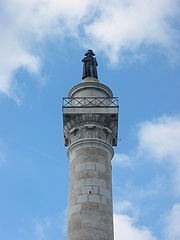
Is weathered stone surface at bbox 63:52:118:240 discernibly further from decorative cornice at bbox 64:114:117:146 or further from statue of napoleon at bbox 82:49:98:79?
statue of napoleon at bbox 82:49:98:79

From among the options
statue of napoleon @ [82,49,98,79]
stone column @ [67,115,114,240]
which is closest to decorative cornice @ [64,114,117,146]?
stone column @ [67,115,114,240]

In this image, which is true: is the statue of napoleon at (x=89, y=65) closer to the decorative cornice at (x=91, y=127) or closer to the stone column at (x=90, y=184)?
the decorative cornice at (x=91, y=127)

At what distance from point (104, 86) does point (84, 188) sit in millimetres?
7561

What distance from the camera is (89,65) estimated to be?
101 ft

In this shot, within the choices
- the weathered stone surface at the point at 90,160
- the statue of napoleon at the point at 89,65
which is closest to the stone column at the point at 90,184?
the weathered stone surface at the point at 90,160

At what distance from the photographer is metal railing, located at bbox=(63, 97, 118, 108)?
2728 centimetres

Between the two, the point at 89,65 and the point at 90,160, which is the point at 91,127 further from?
the point at 89,65

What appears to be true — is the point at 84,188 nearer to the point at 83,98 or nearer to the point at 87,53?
the point at 83,98

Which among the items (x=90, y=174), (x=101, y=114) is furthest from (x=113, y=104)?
(x=90, y=174)

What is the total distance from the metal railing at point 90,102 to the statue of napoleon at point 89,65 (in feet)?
9.38

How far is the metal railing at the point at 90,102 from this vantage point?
27.3m

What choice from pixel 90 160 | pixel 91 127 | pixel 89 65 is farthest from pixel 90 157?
pixel 89 65

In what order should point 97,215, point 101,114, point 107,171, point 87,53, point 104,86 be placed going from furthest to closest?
point 87,53
point 104,86
point 101,114
point 107,171
point 97,215

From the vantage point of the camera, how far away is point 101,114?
2683 cm
